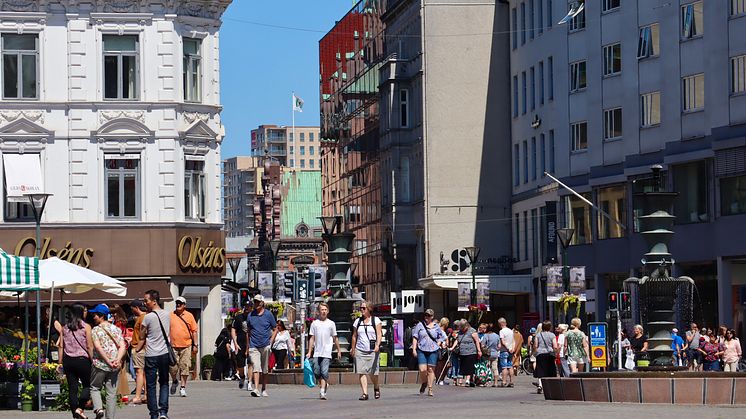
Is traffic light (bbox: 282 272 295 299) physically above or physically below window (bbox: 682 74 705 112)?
below

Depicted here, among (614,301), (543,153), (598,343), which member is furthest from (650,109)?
(598,343)

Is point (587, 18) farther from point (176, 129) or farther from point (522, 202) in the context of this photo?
point (176, 129)

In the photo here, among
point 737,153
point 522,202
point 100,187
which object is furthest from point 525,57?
point 100,187

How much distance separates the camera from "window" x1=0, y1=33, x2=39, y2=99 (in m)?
55.6

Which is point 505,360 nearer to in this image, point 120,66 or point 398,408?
point 398,408

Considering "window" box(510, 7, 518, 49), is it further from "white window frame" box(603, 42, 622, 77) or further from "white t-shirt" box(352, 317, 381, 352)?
"white t-shirt" box(352, 317, 381, 352)

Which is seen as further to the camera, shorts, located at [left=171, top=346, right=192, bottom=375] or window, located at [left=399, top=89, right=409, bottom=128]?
window, located at [left=399, top=89, right=409, bottom=128]

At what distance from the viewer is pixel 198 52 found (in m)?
57.2

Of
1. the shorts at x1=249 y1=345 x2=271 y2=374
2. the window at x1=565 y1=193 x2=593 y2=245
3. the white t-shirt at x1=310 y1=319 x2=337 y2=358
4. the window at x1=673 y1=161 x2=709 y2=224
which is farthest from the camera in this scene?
the window at x1=565 y1=193 x2=593 y2=245

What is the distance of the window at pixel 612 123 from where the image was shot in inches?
2697

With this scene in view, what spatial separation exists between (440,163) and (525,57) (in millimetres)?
10412

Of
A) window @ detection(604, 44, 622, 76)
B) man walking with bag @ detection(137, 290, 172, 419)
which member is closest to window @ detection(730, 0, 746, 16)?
window @ detection(604, 44, 622, 76)

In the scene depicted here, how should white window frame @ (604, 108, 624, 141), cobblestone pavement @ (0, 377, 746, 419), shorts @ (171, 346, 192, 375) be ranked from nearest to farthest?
1. cobblestone pavement @ (0, 377, 746, 419)
2. shorts @ (171, 346, 192, 375)
3. white window frame @ (604, 108, 624, 141)

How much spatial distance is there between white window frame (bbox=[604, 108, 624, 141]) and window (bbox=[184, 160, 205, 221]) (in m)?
18.3
